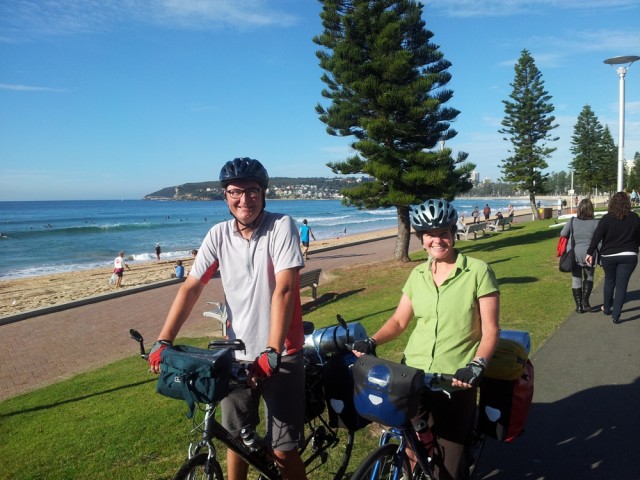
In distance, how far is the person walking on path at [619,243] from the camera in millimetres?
6250

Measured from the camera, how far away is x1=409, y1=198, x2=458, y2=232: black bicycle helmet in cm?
260

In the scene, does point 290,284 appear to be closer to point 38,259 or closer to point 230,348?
point 230,348

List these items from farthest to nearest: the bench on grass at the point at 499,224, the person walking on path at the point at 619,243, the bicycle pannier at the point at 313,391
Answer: the bench on grass at the point at 499,224, the person walking on path at the point at 619,243, the bicycle pannier at the point at 313,391

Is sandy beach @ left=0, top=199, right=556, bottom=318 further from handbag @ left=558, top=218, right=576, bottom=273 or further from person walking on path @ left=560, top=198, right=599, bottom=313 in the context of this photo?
person walking on path @ left=560, top=198, right=599, bottom=313

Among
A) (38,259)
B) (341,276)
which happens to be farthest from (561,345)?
(38,259)

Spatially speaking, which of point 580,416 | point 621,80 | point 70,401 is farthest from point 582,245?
point 621,80

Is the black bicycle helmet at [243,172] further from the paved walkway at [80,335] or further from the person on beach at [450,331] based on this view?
the paved walkway at [80,335]

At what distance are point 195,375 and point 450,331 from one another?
118 cm

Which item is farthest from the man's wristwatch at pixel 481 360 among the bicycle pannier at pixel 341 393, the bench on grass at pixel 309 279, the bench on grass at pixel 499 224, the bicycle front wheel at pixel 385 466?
the bench on grass at pixel 499 224

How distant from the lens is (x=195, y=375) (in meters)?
2.05

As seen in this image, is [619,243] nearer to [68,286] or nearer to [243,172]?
[243,172]

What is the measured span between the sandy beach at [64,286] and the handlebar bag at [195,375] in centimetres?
1611

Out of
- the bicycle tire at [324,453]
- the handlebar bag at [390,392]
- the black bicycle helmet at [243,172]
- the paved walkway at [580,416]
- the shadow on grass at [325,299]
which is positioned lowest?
the shadow on grass at [325,299]

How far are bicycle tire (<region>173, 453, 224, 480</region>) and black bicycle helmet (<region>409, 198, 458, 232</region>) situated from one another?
1440 mm
